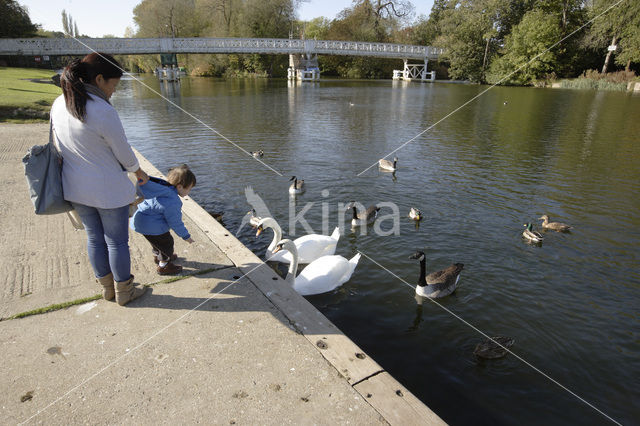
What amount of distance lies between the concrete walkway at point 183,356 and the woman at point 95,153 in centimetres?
76

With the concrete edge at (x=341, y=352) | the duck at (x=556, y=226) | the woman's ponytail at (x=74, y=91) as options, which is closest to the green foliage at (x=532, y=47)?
the duck at (x=556, y=226)

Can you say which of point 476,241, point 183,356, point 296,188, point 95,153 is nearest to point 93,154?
point 95,153

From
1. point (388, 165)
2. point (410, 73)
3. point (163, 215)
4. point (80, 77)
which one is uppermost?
point (410, 73)

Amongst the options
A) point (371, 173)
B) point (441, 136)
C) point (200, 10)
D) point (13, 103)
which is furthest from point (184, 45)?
point (371, 173)

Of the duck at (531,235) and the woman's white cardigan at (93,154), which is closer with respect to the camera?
the woman's white cardigan at (93,154)

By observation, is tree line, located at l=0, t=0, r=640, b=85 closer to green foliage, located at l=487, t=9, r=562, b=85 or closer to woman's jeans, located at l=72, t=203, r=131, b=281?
green foliage, located at l=487, t=9, r=562, b=85

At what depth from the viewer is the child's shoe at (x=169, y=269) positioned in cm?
497

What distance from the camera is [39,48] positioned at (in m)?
54.5

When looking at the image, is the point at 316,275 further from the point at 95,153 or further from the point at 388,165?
the point at 388,165

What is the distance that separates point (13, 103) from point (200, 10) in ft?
276

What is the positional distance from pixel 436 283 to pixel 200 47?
67.8 metres

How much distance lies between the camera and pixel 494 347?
5344 millimetres

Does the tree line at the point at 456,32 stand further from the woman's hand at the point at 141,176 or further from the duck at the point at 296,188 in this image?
the woman's hand at the point at 141,176

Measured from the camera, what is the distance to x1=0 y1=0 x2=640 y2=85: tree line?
53.9 m
